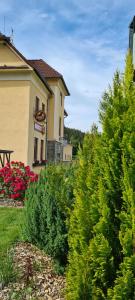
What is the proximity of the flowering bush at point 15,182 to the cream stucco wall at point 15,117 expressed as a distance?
299 inches

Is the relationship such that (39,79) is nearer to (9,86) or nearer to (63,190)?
(9,86)

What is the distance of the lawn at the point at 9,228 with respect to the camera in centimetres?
446

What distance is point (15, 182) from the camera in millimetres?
9766

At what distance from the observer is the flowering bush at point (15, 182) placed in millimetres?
9414

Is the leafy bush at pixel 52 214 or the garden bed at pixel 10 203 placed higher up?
the leafy bush at pixel 52 214

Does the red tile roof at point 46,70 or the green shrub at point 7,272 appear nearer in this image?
the green shrub at point 7,272

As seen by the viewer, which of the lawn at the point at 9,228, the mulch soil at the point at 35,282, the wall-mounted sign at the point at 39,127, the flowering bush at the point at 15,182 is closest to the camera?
the mulch soil at the point at 35,282

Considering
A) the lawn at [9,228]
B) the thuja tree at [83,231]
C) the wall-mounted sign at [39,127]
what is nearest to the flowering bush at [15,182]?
the lawn at [9,228]

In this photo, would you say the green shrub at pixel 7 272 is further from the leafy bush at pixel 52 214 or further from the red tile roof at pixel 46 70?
the red tile roof at pixel 46 70

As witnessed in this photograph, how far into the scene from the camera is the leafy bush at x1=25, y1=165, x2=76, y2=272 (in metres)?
3.69

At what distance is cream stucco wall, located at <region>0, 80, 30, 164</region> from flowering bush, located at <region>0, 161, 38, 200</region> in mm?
7595

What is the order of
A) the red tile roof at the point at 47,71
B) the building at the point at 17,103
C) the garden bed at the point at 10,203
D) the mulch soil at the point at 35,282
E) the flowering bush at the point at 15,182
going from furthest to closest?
the red tile roof at the point at 47,71 → the building at the point at 17,103 → the flowering bush at the point at 15,182 → the garden bed at the point at 10,203 → the mulch soil at the point at 35,282

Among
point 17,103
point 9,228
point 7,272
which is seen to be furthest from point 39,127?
point 7,272

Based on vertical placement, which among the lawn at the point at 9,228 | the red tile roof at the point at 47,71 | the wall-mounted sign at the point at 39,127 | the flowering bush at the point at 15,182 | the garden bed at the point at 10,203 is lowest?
the garden bed at the point at 10,203
